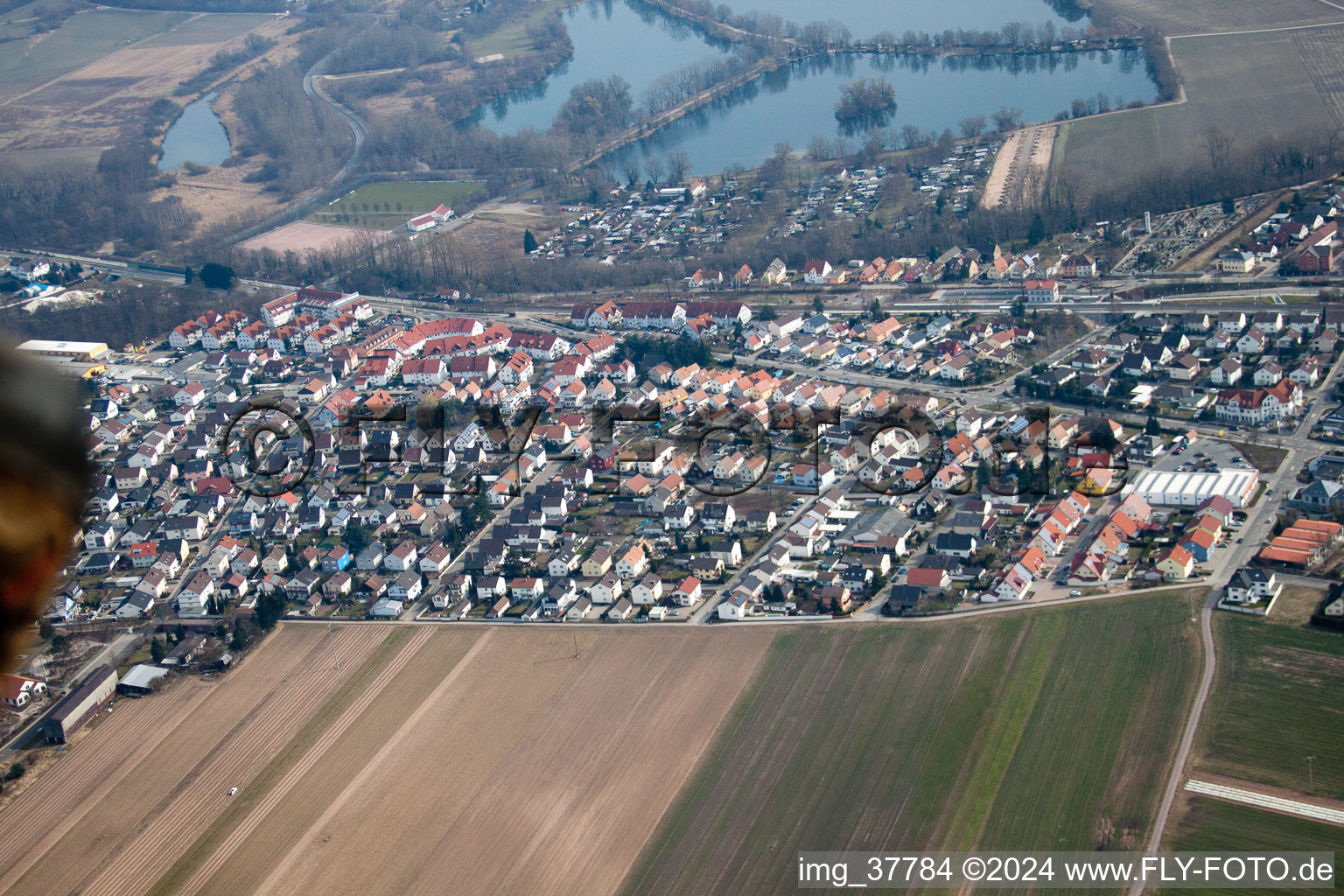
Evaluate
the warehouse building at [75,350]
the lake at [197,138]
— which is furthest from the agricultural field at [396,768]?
the lake at [197,138]

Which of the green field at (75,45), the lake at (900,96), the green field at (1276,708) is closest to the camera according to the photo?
the green field at (1276,708)

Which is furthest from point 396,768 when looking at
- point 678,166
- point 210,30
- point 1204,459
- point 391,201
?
point 210,30

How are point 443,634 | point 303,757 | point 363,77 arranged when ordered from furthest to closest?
point 363,77 → point 443,634 → point 303,757

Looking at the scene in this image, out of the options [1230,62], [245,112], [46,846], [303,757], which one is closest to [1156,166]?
[1230,62]

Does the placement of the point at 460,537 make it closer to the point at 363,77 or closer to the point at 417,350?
the point at 417,350

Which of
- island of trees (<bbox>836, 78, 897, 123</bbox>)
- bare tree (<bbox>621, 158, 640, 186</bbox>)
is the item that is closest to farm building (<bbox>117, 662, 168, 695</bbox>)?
bare tree (<bbox>621, 158, 640, 186</bbox>)

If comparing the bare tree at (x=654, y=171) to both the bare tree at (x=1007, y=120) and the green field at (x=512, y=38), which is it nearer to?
the bare tree at (x=1007, y=120)

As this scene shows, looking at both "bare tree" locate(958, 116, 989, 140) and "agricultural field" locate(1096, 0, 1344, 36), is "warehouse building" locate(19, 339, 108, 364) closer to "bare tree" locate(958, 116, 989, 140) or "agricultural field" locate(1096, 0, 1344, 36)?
"bare tree" locate(958, 116, 989, 140)
